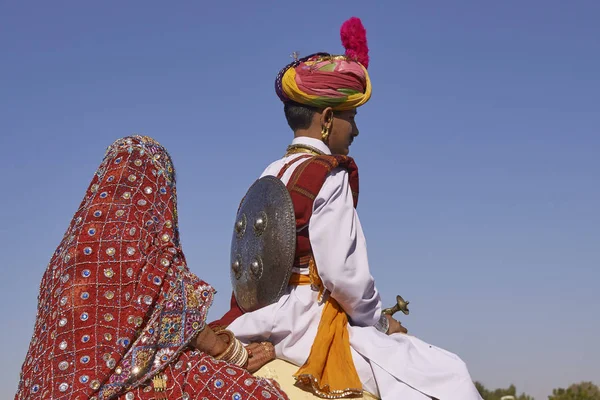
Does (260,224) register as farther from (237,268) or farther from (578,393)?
(578,393)

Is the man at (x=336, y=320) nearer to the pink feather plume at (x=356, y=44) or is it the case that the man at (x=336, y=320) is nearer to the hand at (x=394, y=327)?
the hand at (x=394, y=327)

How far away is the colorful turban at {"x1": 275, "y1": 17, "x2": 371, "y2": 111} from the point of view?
17.4ft

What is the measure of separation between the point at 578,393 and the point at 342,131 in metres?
4.61

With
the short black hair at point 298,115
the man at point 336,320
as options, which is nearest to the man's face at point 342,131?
the short black hair at point 298,115

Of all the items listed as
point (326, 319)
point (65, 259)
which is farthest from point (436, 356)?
point (65, 259)

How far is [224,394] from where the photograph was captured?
4043 mm

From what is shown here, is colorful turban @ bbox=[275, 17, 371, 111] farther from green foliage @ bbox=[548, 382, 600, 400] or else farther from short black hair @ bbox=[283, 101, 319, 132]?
green foliage @ bbox=[548, 382, 600, 400]

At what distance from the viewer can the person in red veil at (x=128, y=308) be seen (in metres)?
3.83

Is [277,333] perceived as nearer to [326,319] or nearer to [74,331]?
[326,319]

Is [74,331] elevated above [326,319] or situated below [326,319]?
below

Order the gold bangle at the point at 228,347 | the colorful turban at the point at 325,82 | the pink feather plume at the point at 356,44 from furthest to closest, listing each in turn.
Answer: the pink feather plume at the point at 356,44
the colorful turban at the point at 325,82
the gold bangle at the point at 228,347

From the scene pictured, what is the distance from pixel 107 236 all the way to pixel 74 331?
1.66 feet

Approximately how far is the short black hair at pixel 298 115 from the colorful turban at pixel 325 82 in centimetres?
4

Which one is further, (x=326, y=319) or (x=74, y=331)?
(x=326, y=319)
